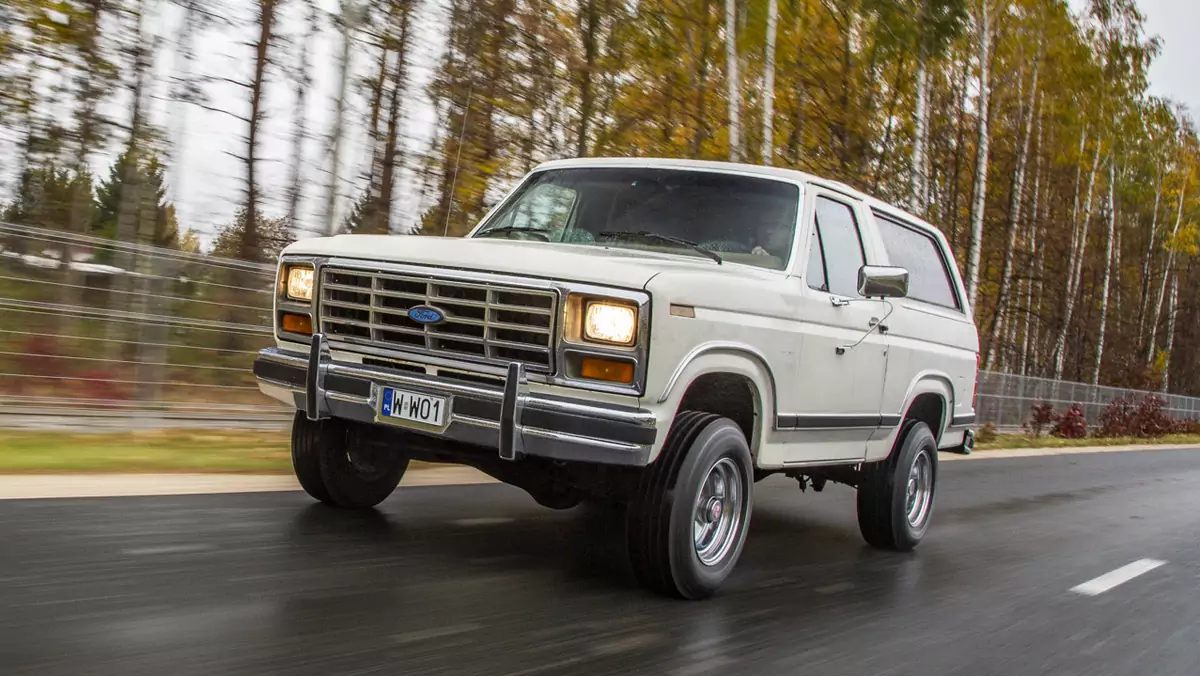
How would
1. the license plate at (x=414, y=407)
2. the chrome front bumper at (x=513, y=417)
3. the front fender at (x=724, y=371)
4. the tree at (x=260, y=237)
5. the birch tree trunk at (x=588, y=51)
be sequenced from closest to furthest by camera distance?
the chrome front bumper at (x=513, y=417) → the front fender at (x=724, y=371) → the license plate at (x=414, y=407) → the tree at (x=260, y=237) → the birch tree trunk at (x=588, y=51)

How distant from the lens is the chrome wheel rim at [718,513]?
16.1ft

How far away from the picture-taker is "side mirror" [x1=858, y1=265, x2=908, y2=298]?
5.55 metres

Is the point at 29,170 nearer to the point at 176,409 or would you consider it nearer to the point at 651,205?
the point at 176,409

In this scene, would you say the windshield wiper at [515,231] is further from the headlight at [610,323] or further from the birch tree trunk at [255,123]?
the birch tree trunk at [255,123]

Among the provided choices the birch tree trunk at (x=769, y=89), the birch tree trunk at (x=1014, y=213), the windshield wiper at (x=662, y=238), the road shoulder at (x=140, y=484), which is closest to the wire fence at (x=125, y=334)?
the road shoulder at (x=140, y=484)

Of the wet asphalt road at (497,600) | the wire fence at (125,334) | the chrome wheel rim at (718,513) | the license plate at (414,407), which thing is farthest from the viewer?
the wire fence at (125,334)

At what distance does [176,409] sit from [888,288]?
20.7ft

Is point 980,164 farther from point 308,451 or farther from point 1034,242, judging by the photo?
point 308,451

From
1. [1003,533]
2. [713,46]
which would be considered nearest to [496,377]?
[1003,533]

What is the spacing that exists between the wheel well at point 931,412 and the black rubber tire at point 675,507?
2.81m

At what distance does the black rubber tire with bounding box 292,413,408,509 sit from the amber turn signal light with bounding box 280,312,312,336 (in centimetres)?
51

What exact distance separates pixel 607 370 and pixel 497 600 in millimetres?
1012

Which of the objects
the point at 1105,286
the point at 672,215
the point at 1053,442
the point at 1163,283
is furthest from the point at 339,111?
the point at 1163,283

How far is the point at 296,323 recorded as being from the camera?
5.28 meters
